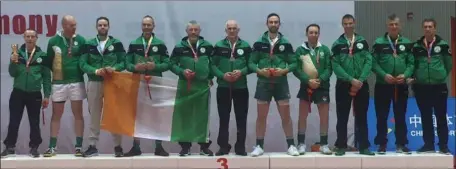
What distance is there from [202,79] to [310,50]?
1194 mm

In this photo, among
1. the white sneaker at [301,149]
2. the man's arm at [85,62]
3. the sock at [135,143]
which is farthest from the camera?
the sock at [135,143]

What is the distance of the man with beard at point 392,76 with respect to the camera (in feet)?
18.7

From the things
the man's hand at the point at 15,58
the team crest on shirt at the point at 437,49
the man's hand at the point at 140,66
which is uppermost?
the team crest on shirt at the point at 437,49

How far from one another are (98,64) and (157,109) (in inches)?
32.0

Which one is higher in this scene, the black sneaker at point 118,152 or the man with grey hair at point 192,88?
the man with grey hair at point 192,88

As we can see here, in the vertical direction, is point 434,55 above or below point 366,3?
below

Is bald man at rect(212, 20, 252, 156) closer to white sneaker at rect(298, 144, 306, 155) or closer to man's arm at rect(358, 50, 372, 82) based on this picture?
white sneaker at rect(298, 144, 306, 155)

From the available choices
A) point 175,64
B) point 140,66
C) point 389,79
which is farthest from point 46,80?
point 389,79

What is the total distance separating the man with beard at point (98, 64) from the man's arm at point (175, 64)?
52 centimetres

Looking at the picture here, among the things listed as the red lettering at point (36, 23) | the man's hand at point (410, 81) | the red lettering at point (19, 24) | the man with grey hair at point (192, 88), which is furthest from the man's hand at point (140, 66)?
the man's hand at point (410, 81)

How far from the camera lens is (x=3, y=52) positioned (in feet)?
21.3

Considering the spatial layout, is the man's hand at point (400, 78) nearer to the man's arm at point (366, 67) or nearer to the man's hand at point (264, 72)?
the man's arm at point (366, 67)

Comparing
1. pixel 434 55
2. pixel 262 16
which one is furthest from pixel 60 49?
pixel 434 55

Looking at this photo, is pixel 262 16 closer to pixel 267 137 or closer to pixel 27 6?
pixel 267 137
